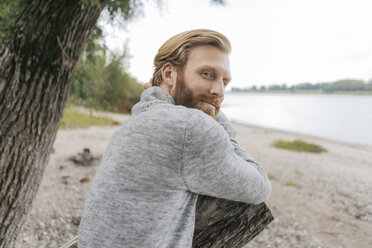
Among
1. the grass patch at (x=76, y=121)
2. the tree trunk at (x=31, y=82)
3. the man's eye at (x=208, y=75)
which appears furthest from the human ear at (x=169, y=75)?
the grass patch at (x=76, y=121)

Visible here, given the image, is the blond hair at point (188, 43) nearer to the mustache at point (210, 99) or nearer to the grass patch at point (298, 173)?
the mustache at point (210, 99)

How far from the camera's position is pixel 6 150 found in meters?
2.15

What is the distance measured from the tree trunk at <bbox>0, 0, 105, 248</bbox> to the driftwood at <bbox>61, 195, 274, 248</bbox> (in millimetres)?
1791

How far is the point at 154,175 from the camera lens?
1014mm

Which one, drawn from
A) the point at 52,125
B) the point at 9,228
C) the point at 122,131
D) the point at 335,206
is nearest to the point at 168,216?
the point at 122,131

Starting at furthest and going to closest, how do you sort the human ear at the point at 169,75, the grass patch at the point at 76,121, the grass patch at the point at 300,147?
1. the grass patch at the point at 300,147
2. the grass patch at the point at 76,121
3. the human ear at the point at 169,75

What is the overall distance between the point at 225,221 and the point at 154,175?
0.70m

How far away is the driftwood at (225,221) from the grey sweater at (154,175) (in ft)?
1.14

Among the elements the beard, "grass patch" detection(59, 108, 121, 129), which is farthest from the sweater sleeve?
"grass patch" detection(59, 108, 121, 129)

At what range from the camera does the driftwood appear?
1.40 meters

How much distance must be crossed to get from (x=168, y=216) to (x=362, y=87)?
454ft

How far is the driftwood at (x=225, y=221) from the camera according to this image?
4.60 feet

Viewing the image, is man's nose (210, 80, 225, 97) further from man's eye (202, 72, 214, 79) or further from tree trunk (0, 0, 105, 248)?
tree trunk (0, 0, 105, 248)

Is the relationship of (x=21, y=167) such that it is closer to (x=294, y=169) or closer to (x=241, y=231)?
(x=241, y=231)
